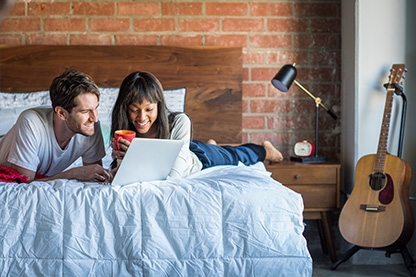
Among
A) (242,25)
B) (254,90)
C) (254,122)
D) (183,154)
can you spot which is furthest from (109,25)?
(183,154)

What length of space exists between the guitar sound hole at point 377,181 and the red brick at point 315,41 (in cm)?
112

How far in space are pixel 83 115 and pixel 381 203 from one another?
1.67m

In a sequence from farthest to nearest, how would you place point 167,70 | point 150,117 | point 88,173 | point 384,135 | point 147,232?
point 167,70 → point 384,135 → point 150,117 → point 88,173 → point 147,232

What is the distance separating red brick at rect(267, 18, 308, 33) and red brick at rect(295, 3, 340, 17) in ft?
0.19

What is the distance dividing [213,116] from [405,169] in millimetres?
1324

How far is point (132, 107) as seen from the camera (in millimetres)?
2291

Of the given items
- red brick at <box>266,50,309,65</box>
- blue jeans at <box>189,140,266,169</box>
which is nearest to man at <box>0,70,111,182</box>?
blue jeans at <box>189,140,266,169</box>

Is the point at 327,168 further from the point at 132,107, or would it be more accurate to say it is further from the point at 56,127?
the point at 56,127

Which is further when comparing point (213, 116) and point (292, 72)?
point (213, 116)

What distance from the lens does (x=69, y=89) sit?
6.85 ft

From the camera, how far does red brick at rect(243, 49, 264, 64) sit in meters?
3.44

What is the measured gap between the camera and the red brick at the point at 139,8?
11.2 feet

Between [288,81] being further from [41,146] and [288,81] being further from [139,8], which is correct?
[41,146]

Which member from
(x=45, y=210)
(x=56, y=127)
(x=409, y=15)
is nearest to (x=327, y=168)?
(x=409, y=15)
